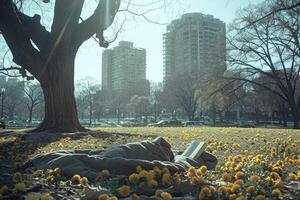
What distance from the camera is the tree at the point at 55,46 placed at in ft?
41.3

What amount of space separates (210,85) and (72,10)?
80.5 feet

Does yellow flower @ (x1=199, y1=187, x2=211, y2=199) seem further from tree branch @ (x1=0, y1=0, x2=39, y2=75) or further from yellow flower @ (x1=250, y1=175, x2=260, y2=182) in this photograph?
tree branch @ (x1=0, y1=0, x2=39, y2=75)

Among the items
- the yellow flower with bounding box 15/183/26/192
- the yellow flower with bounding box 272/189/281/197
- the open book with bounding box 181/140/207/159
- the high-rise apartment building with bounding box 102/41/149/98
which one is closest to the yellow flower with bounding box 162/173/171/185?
the yellow flower with bounding box 272/189/281/197

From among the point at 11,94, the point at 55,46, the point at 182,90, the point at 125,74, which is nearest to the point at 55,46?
the point at 55,46

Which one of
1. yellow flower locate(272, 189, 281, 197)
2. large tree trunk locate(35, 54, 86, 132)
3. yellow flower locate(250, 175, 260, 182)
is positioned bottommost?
yellow flower locate(272, 189, 281, 197)

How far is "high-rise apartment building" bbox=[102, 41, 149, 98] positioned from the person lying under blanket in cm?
6601

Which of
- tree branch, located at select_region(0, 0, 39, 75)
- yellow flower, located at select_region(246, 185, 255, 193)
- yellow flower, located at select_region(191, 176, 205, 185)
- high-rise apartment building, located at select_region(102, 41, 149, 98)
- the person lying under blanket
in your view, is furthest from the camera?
high-rise apartment building, located at select_region(102, 41, 149, 98)

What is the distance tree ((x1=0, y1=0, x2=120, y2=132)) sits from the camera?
12594 millimetres

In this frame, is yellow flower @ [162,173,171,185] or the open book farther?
the open book

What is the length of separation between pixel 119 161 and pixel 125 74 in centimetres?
8660

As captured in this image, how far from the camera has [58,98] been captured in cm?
1310

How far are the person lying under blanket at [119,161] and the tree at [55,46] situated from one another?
842 cm

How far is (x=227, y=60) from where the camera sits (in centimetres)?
3631

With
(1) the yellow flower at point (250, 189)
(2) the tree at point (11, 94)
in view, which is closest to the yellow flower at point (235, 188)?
(1) the yellow flower at point (250, 189)
